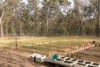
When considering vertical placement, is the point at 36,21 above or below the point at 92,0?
below

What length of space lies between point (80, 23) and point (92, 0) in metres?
6.69

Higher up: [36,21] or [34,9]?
[34,9]

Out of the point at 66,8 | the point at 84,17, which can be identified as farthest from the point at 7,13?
the point at 84,17

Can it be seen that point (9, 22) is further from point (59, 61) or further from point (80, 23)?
point (59, 61)

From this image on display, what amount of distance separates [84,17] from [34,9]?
1490 cm

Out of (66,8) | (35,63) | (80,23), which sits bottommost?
(35,63)

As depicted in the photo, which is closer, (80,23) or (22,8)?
(80,23)

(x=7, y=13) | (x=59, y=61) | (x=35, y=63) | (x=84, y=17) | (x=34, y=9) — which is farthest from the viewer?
(x=34, y=9)

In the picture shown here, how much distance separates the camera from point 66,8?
185ft

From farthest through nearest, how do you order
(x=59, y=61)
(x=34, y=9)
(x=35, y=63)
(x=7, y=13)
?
(x=34, y=9)
(x=7, y=13)
(x=35, y=63)
(x=59, y=61)

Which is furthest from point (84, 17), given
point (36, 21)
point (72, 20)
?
point (36, 21)

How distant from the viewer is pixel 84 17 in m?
54.1

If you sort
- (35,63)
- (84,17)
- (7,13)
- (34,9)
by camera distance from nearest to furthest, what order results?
1. (35,63)
2. (7,13)
3. (84,17)
4. (34,9)

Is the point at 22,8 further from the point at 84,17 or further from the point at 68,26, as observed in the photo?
the point at 84,17
